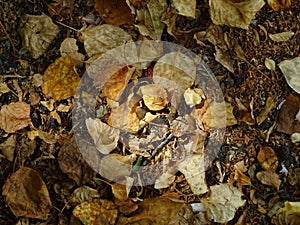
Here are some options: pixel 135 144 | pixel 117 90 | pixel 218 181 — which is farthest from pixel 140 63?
pixel 218 181

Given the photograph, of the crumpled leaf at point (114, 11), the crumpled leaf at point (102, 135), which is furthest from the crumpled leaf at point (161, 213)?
the crumpled leaf at point (114, 11)

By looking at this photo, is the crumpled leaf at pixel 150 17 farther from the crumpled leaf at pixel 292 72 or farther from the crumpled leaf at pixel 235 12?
the crumpled leaf at pixel 292 72

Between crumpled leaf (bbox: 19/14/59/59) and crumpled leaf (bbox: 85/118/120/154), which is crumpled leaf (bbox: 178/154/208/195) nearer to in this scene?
crumpled leaf (bbox: 85/118/120/154)

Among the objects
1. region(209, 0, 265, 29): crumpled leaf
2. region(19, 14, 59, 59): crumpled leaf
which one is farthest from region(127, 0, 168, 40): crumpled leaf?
region(19, 14, 59, 59): crumpled leaf

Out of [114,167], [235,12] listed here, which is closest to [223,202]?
[114,167]

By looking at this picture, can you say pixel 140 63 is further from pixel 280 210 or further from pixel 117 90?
pixel 280 210

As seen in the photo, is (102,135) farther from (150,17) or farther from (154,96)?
(150,17)
